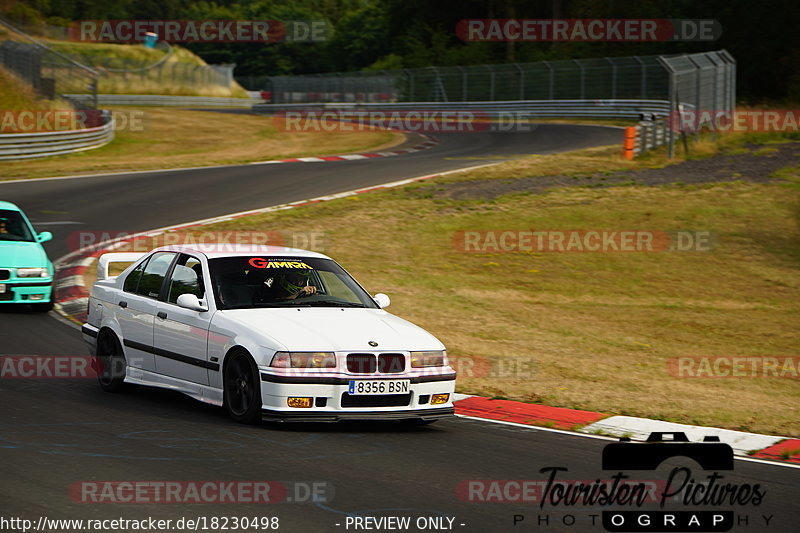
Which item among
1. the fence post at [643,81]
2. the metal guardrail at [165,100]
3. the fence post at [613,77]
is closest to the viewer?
the fence post at [643,81]

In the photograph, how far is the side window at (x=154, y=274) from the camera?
29.8 feet

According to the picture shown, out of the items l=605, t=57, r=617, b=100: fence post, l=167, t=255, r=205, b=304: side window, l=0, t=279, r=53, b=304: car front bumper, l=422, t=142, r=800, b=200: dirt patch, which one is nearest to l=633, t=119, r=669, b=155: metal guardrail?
l=422, t=142, r=800, b=200: dirt patch

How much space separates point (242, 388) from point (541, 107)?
47353 millimetres

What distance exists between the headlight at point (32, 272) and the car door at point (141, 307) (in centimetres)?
474

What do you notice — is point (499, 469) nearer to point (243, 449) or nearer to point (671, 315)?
point (243, 449)

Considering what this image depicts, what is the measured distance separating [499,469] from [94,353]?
15.4 ft

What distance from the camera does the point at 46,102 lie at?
1555 inches

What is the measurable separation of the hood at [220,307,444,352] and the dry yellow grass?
22.3 metres

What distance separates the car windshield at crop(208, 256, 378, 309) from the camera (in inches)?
332

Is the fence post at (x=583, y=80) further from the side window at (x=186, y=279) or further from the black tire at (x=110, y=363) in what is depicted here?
the side window at (x=186, y=279)

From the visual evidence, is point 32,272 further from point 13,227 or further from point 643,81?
point 643,81

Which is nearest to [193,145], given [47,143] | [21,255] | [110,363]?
[47,143]

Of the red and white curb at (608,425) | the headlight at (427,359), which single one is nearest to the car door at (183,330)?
the headlight at (427,359)

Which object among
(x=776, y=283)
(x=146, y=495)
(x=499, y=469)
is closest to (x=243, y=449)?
(x=146, y=495)
